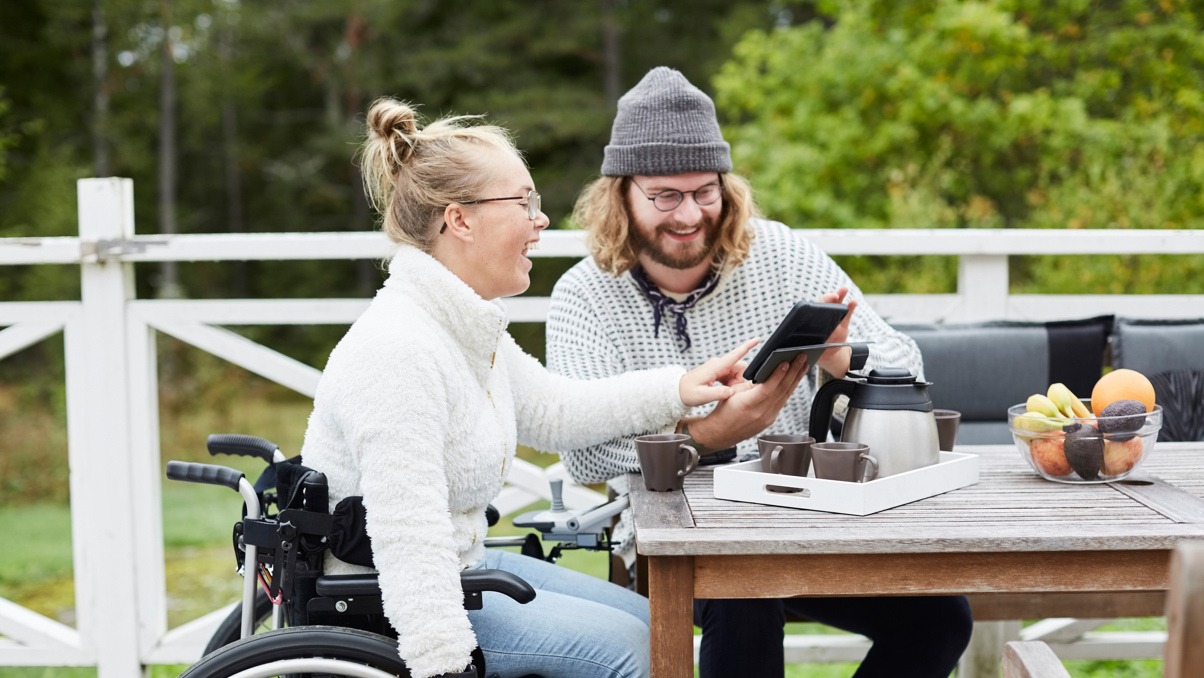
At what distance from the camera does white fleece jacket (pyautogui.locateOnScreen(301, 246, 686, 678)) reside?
60.7 inches

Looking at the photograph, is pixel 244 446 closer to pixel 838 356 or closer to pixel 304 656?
pixel 304 656

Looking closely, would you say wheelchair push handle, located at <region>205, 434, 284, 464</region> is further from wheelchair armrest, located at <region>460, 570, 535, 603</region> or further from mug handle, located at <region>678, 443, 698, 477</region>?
mug handle, located at <region>678, 443, 698, 477</region>

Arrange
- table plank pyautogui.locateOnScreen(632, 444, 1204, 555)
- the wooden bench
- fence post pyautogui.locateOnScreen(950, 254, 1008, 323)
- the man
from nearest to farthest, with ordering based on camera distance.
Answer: the wooden bench < table plank pyautogui.locateOnScreen(632, 444, 1204, 555) < the man < fence post pyautogui.locateOnScreen(950, 254, 1008, 323)

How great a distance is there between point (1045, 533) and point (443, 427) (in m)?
0.85

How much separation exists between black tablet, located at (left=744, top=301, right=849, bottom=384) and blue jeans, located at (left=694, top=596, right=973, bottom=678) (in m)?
0.41

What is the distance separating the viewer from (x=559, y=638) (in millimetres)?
1718

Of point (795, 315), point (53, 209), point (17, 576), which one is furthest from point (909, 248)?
point (53, 209)

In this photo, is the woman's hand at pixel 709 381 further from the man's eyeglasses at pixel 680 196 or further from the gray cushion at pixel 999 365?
the gray cushion at pixel 999 365

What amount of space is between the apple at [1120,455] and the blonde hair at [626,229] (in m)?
0.85

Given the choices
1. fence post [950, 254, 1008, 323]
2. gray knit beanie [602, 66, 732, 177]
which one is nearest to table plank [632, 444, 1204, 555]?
gray knit beanie [602, 66, 732, 177]

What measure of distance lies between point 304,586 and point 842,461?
0.80m

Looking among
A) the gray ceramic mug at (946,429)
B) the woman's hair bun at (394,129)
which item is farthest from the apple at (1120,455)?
the woman's hair bun at (394,129)

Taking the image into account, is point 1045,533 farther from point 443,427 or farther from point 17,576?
point 17,576

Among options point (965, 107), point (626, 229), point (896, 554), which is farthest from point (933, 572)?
point (965, 107)
